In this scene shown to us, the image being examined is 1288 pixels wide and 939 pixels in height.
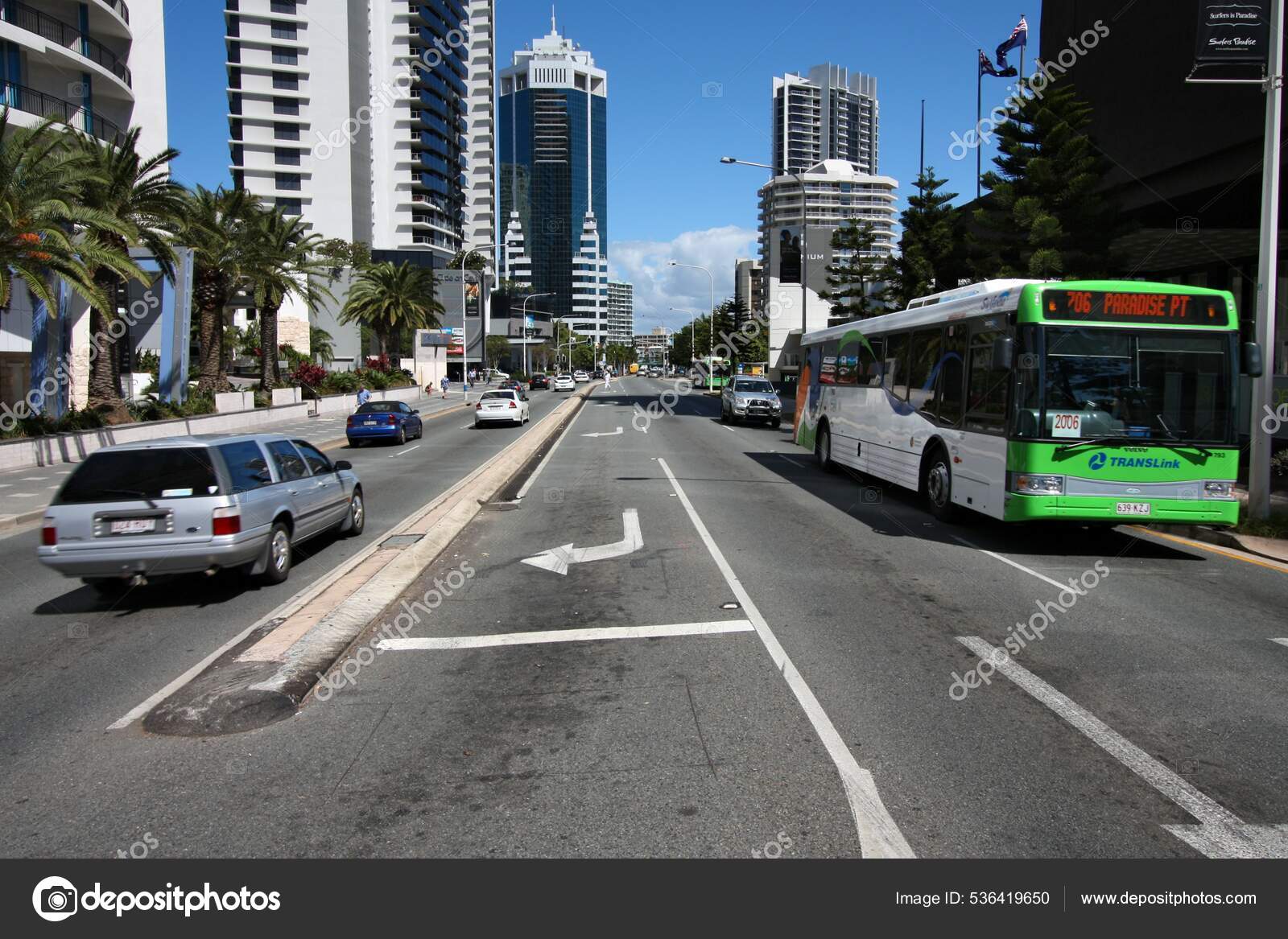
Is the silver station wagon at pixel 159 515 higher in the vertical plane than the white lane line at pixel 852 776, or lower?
higher

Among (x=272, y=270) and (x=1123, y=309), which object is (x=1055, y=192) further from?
(x=272, y=270)

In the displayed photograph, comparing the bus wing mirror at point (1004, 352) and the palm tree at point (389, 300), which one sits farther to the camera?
the palm tree at point (389, 300)

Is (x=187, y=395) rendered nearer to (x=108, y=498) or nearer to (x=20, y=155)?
(x=20, y=155)

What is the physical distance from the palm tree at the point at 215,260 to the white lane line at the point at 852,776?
36164mm

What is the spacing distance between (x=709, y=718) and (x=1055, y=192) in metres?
26.8

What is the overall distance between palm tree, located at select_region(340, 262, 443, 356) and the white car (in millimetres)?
28019

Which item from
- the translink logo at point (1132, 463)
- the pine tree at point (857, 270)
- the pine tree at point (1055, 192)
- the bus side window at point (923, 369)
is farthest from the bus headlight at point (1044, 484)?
the pine tree at point (857, 270)

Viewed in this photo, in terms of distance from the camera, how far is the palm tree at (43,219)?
67.8ft

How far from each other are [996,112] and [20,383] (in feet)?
114

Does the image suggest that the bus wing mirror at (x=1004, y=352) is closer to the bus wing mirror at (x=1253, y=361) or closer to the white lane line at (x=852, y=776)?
the bus wing mirror at (x=1253, y=361)

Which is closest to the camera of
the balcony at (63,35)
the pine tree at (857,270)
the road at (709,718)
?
the road at (709,718)

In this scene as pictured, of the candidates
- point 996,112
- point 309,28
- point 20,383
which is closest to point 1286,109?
point 996,112

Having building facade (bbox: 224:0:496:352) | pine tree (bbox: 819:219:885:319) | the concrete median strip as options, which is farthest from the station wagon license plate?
building facade (bbox: 224:0:496:352)

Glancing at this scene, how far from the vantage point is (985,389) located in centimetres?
1198
